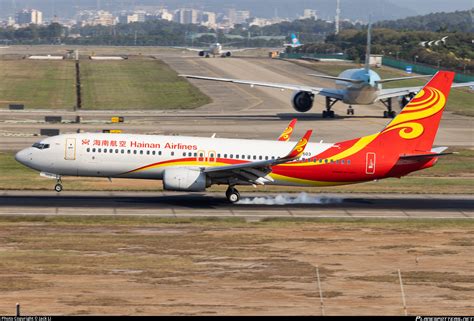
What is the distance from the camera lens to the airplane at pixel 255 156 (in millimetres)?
52000

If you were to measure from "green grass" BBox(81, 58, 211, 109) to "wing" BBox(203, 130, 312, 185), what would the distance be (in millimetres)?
70722

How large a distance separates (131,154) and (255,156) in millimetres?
6796

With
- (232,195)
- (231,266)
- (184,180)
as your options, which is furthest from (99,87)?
(231,266)

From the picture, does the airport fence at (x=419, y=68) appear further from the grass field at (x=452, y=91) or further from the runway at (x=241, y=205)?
the runway at (x=241, y=205)

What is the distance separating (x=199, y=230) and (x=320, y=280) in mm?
10606

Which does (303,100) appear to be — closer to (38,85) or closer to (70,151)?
(38,85)

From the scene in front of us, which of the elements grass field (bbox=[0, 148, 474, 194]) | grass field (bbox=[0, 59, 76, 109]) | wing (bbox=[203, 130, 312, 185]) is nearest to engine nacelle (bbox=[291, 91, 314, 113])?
grass field (bbox=[0, 59, 76, 109])

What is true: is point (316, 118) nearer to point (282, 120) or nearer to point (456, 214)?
point (282, 120)

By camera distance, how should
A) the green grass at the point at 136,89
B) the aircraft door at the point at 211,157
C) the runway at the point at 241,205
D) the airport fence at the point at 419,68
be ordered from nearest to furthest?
1. the runway at the point at 241,205
2. the aircraft door at the point at 211,157
3. the green grass at the point at 136,89
4. the airport fence at the point at 419,68

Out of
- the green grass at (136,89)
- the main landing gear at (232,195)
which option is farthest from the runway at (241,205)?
the green grass at (136,89)

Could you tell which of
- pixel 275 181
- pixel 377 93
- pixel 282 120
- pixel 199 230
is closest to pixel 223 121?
pixel 282 120

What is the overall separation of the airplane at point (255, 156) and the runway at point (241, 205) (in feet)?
4.95

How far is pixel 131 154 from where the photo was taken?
5197 cm

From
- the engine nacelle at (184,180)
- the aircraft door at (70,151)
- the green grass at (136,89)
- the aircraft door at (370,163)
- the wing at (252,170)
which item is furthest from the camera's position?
the green grass at (136,89)
